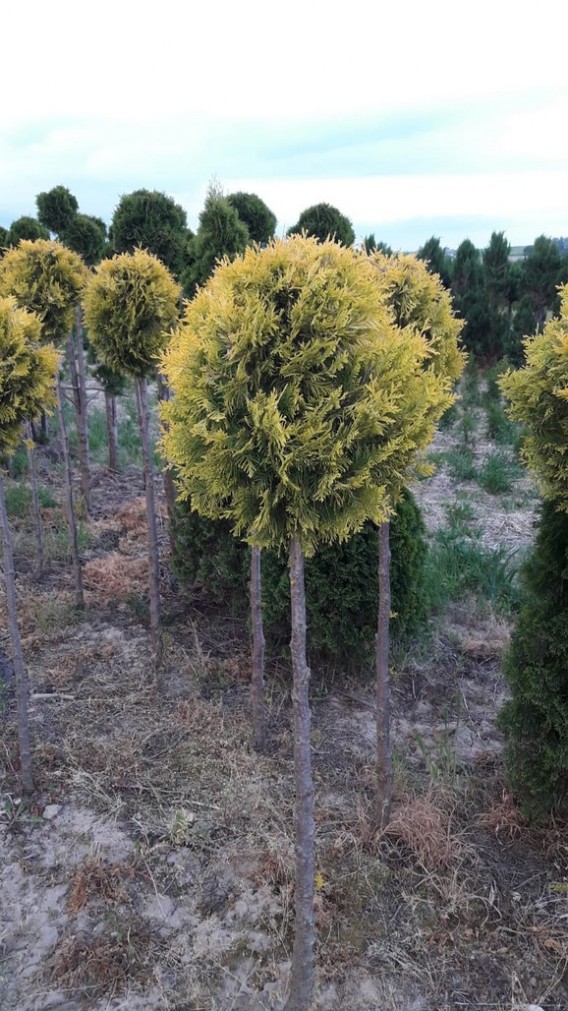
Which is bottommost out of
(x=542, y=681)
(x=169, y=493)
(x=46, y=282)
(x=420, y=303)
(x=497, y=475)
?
(x=542, y=681)

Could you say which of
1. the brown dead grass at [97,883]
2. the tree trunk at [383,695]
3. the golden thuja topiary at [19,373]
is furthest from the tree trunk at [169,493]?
the brown dead grass at [97,883]

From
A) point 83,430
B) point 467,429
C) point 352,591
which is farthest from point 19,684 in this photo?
point 467,429

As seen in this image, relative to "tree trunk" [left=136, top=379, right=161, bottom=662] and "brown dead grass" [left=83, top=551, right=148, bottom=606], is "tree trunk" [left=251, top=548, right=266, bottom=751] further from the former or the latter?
"brown dead grass" [left=83, top=551, right=148, bottom=606]

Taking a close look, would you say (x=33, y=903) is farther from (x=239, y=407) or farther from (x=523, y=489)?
(x=523, y=489)

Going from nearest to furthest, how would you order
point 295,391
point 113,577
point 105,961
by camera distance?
point 295,391
point 105,961
point 113,577

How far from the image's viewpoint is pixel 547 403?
2766mm

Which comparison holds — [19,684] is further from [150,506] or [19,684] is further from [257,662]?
[150,506]

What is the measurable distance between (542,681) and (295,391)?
2214 mm

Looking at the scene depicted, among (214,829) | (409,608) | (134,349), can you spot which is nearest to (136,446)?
(134,349)

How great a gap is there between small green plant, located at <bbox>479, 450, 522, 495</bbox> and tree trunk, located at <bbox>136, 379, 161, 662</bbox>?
17.3ft

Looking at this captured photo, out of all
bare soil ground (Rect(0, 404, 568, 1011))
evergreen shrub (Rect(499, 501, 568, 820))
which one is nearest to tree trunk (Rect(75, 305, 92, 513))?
bare soil ground (Rect(0, 404, 568, 1011))

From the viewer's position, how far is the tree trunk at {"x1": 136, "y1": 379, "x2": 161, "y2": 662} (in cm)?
508

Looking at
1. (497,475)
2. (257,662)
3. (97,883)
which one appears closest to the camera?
(97,883)

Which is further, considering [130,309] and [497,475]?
[497,475]
